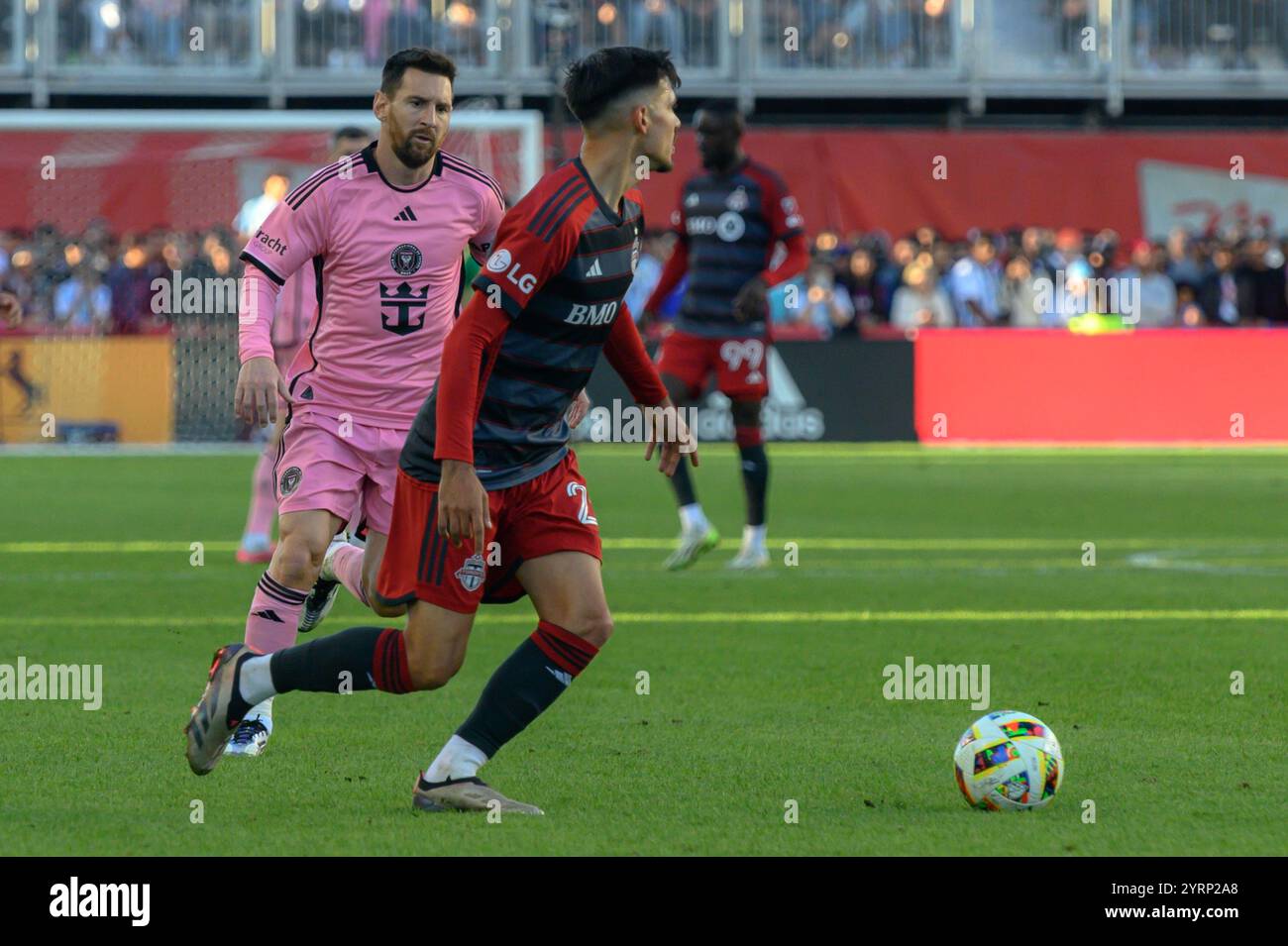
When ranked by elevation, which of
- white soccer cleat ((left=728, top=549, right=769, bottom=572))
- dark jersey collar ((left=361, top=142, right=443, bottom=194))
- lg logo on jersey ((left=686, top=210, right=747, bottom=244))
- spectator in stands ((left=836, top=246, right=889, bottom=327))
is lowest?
white soccer cleat ((left=728, top=549, right=769, bottom=572))

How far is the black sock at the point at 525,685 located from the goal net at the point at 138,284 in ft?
55.9

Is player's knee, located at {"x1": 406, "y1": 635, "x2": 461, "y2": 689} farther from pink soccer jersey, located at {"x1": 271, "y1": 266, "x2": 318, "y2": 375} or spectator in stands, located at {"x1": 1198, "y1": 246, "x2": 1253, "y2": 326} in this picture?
spectator in stands, located at {"x1": 1198, "y1": 246, "x2": 1253, "y2": 326}

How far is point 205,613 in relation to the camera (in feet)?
32.4

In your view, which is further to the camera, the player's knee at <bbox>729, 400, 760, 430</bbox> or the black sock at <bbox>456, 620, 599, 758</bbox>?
the player's knee at <bbox>729, 400, 760, 430</bbox>

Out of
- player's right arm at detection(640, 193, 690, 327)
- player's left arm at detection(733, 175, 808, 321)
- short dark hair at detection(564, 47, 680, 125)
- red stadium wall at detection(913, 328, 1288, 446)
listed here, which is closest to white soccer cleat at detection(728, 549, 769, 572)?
player's left arm at detection(733, 175, 808, 321)

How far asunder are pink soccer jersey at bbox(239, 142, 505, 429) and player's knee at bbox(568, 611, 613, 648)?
62.7 inches

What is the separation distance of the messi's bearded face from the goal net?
15.5m

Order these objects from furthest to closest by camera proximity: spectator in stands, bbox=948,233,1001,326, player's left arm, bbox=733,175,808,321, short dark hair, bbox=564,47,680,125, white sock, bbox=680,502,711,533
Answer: spectator in stands, bbox=948,233,1001,326
player's left arm, bbox=733,175,808,321
white sock, bbox=680,502,711,533
short dark hair, bbox=564,47,680,125

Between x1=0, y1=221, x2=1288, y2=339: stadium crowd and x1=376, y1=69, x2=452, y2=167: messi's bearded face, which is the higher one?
x1=0, y1=221, x2=1288, y2=339: stadium crowd

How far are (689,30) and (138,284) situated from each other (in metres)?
11.3

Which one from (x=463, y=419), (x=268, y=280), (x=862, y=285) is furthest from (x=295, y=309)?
(x=862, y=285)

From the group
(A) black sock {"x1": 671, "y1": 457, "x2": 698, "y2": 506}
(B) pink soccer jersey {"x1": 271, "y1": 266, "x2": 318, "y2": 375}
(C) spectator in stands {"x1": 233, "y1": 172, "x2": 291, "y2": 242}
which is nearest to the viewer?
(B) pink soccer jersey {"x1": 271, "y1": 266, "x2": 318, "y2": 375}

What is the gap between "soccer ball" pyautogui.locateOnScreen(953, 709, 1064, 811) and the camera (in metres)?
5.45

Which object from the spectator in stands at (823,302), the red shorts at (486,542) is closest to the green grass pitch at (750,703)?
the red shorts at (486,542)
